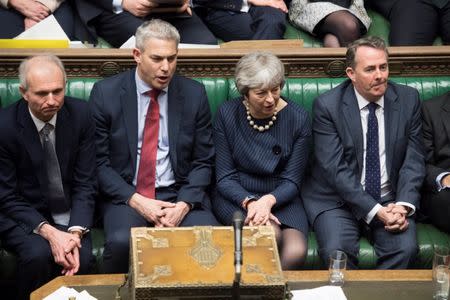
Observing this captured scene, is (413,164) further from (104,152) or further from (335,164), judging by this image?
(104,152)

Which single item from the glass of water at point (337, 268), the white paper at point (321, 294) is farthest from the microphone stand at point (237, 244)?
the glass of water at point (337, 268)

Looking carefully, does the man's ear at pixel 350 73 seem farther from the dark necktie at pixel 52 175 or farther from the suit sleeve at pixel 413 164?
the dark necktie at pixel 52 175

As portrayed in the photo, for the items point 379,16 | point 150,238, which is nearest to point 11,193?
point 150,238

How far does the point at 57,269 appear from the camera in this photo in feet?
13.2

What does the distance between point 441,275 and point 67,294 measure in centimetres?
139

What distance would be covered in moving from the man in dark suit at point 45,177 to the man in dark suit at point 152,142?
0.13m

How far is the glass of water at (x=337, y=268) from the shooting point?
3.48 meters

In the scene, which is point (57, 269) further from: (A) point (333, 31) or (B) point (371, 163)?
(A) point (333, 31)

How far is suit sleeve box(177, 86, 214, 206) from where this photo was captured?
4281mm

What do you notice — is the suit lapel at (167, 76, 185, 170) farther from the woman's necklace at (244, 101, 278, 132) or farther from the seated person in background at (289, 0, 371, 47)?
the seated person in background at (289, 0, 371, 47)

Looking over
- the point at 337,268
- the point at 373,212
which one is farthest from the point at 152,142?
the point at 337,268

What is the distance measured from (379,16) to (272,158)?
5.42 feet

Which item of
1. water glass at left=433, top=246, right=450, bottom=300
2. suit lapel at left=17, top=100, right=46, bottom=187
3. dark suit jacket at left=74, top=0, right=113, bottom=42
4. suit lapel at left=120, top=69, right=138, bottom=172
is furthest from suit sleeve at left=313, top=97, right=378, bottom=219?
dark suit jacket at left=74, top=0, right=113, bottom=42

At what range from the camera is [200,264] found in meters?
3.27
